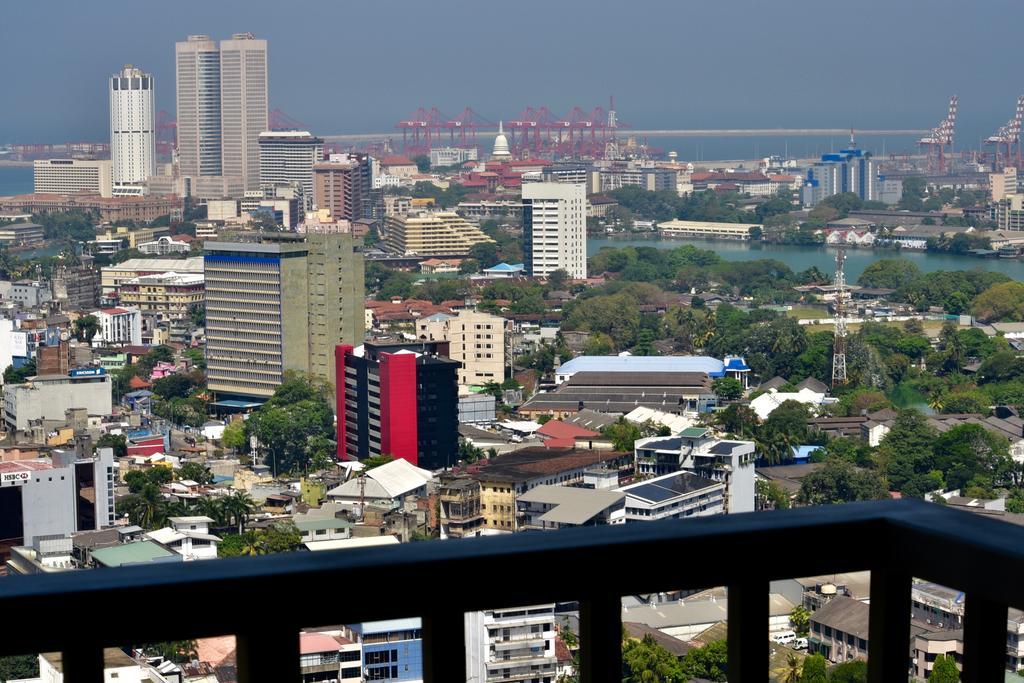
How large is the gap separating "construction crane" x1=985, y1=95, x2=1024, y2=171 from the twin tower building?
41.3 feet

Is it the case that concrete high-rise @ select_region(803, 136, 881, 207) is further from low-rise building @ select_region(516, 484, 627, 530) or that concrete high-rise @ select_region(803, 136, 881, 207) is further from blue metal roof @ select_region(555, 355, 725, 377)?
low-rise building @ select_region(516, 484, 627, 530)

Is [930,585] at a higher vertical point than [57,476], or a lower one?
higher

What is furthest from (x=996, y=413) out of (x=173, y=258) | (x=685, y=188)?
(x=685, y=188)

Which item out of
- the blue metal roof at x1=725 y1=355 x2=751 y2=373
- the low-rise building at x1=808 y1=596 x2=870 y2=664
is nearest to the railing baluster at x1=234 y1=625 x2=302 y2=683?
the low-rise building at x1=808 y1=596 x2=870 y2=664

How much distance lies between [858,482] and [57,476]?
9.52 ft

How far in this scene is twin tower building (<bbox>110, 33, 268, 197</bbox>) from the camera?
87.7 feet

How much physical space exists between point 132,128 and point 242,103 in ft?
6.37

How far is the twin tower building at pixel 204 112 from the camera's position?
87.7 ft

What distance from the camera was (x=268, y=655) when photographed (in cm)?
29

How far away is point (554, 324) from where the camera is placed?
11.5 meters

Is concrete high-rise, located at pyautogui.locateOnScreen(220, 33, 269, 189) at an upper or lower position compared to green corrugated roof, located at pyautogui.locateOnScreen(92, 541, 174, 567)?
upper

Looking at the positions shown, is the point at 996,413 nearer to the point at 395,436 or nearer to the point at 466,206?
the point at 395,436

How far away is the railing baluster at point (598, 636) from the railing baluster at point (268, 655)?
6 cm

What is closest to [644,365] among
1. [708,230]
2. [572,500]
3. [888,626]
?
[572,500]
